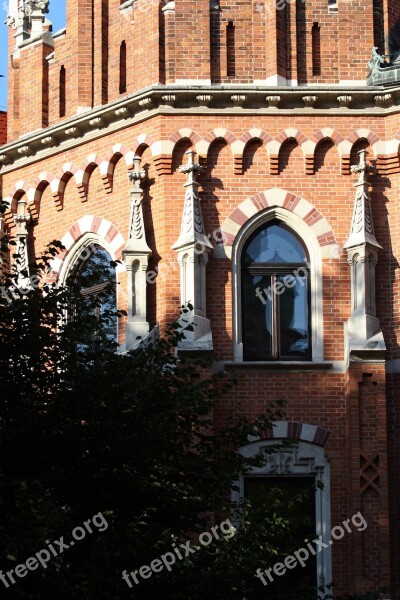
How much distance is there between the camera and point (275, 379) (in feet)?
75.8

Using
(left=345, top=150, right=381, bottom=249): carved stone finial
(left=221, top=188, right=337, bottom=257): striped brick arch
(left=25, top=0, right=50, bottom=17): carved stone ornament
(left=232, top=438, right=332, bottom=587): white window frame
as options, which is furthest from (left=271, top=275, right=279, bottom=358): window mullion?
(left=25, top=0, right=50, bottom=17): carved stone ornament

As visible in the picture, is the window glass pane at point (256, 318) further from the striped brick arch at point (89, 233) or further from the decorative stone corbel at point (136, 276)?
the striped brick arch at point (89, 233)

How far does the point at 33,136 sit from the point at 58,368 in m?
7.64

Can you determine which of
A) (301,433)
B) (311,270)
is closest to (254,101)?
(311,270)

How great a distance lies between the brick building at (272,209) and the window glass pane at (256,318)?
22mm

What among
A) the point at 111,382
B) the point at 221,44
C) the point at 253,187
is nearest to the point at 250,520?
the point at 111,382

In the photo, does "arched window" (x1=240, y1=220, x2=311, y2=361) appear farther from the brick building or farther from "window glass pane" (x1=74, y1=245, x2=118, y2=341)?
"window glass pane" (x1=74, y1=245, x2=118, y2=341)

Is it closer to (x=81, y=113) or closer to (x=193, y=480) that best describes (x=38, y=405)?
(x=193, y=480)

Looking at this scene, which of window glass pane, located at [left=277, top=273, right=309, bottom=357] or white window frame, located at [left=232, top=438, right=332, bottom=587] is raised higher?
window glass pane, located at [left=277, top=273, right=309, bottom=357]

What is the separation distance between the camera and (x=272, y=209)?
2373 cm

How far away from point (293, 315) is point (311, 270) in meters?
0.75

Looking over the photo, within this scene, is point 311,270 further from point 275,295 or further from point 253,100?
point 253,100

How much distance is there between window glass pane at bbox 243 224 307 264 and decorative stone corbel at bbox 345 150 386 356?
0.88 m

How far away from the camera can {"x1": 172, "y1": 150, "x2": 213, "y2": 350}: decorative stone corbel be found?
22750 mm
